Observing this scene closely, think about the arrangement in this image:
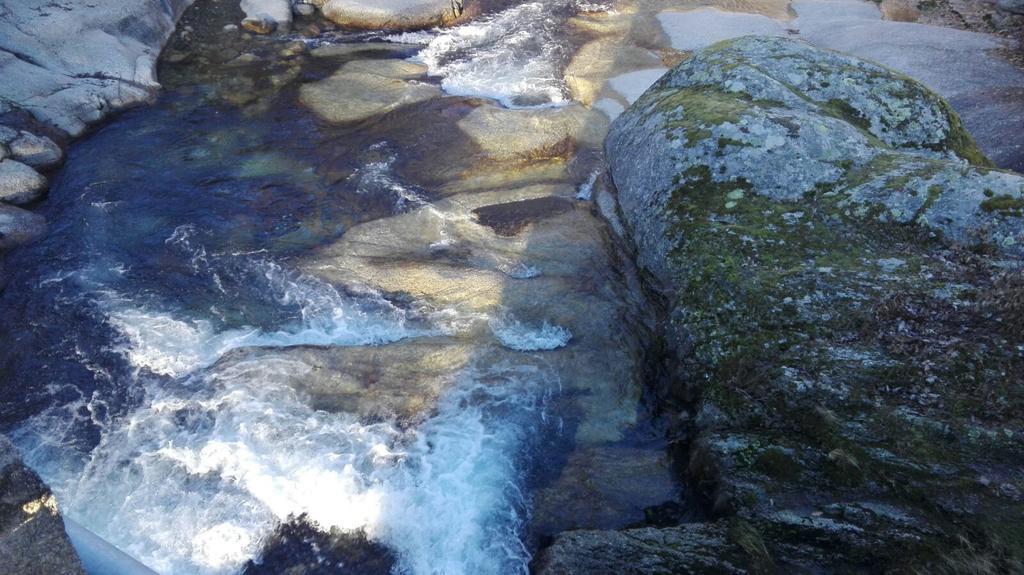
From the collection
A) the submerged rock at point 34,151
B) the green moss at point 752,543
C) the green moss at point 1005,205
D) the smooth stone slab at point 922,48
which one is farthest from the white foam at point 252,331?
the smooth stone slab at point 922,48

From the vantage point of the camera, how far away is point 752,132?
7875mm

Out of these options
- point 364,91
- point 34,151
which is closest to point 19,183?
point 34,151

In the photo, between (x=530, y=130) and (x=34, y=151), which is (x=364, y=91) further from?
(x=34, y=151)

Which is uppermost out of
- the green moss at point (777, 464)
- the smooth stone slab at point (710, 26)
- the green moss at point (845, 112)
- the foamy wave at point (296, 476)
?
the green moss at point (845, 112)

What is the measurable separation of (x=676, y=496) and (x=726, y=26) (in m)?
13.6

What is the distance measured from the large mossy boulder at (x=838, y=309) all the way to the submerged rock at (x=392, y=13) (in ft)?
33.1

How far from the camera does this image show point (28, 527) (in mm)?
3812

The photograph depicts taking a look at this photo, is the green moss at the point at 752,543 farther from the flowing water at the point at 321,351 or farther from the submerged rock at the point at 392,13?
the submerged rock at the point at 392,13

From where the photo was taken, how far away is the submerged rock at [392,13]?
16859 millimetres

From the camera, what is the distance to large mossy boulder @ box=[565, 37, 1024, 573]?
481 cm

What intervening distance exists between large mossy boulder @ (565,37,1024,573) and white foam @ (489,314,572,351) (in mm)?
1344

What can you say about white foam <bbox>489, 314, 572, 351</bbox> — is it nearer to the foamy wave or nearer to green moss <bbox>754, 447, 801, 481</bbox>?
the foamy wave

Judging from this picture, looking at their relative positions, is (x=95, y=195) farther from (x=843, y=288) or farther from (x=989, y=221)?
(x=989, y=221)

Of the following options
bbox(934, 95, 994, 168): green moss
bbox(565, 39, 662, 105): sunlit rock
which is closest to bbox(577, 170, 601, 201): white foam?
bbox(565, 39, 662, 105): sunlit rock
